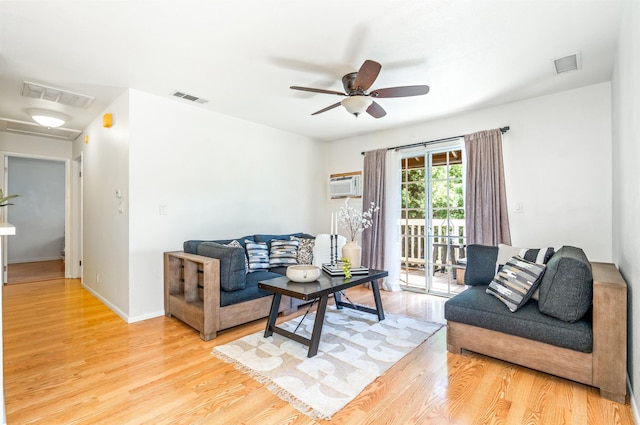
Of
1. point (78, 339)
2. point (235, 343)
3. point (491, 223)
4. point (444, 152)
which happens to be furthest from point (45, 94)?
point (491, 223)

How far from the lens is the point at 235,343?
267 cm

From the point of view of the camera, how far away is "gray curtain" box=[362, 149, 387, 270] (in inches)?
185

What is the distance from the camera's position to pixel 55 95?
133 inches

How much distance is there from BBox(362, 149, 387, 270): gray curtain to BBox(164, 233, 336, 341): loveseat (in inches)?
61.4

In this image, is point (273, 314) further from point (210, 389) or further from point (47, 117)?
point (47, 117)

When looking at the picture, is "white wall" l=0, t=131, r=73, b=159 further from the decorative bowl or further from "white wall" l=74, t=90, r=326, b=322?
the decorative bowl

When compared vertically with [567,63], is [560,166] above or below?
below

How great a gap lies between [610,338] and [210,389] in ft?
8.19

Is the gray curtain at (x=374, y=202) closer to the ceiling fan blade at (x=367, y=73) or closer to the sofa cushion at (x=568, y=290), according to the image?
the ceiling fan blade at (x=367, y=73)

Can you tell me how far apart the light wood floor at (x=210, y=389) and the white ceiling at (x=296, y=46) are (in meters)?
2.43

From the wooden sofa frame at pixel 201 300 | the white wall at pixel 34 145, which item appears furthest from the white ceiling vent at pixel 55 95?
the white wall at pixel 34 145

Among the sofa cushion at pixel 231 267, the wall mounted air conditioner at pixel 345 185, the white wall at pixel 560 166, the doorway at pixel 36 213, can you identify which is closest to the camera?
the sofa cushion at pixel 231 267

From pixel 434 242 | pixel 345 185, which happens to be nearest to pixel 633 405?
pixel 434 242

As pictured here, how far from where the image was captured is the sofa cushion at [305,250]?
3.99 metres
